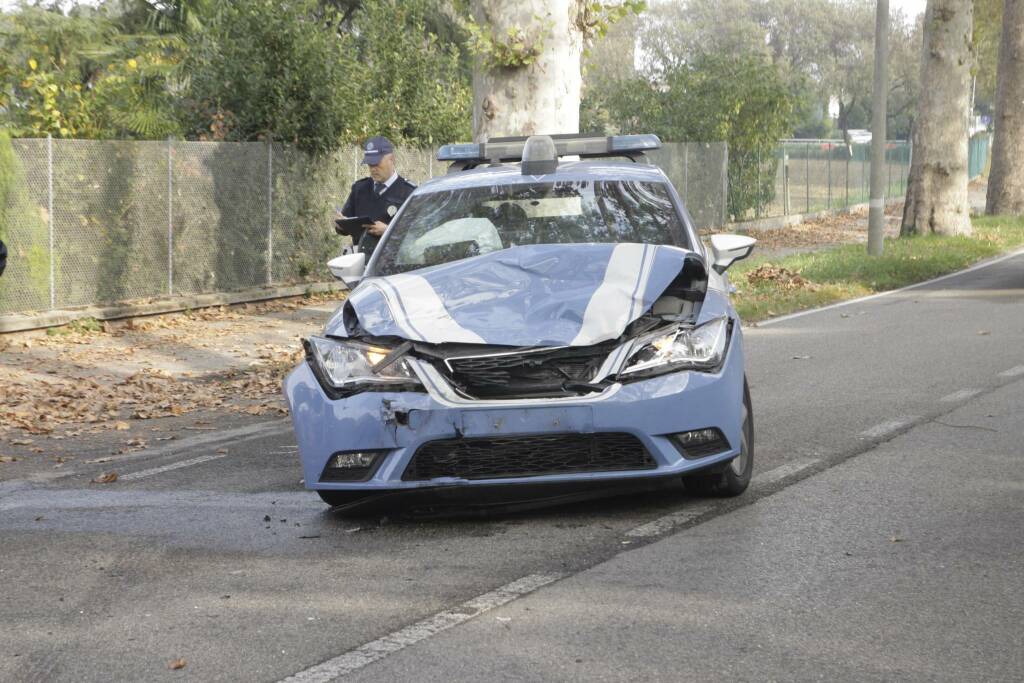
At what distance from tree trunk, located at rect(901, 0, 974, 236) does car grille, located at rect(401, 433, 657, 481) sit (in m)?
22.4

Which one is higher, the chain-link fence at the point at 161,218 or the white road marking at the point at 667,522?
the chain-link fence at the point at 161,218

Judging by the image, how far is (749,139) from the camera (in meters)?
33.5

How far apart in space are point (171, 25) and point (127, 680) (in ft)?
97.7

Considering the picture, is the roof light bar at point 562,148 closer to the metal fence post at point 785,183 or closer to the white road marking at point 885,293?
the white road marking at point 885,293

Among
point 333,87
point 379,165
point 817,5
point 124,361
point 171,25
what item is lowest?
point 124,361

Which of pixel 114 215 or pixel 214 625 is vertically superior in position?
pixel 114 215

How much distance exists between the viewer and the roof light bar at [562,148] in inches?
338

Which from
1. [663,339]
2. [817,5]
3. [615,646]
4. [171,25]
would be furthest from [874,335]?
[817,5]

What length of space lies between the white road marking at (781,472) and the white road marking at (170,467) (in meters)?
3.11

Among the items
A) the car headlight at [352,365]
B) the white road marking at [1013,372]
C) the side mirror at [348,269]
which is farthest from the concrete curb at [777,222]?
the car headlight at [352,365]

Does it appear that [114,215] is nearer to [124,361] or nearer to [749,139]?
[124,361]

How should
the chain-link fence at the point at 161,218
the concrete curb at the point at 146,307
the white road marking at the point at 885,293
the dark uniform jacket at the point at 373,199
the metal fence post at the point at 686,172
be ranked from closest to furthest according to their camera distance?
the dark uniform jacket at the point at 373,199 < the concrete curb at the point at 146,307 < the chain-link fence at the point at 161,218 < the white road marking at the point at 885,293 < the metal fence post at the point at 686,172

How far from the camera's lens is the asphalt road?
14.7 ft

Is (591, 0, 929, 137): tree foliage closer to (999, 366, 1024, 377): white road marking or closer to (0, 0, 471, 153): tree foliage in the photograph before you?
(0, 0, 471, 153): tree foliage
